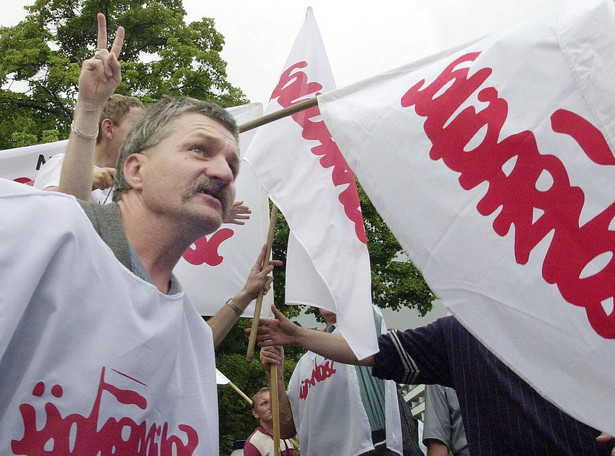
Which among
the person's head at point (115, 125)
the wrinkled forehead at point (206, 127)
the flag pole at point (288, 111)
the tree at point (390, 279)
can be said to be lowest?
the wrinkled forehead at point (206, 127)

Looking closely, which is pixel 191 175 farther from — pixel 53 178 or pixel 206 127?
pixel 53 178

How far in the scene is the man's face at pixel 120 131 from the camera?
2.86 metres

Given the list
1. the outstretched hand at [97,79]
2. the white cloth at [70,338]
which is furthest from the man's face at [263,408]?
the white cloth at [70,338]

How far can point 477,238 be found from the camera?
1.83 meters

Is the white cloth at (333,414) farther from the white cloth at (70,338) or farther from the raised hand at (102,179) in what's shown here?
the white cloth at (70,338)

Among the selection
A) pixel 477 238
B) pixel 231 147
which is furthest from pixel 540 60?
pixel 231 147

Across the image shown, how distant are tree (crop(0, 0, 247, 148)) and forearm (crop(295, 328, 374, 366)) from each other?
9752mm

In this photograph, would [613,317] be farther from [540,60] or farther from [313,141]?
[313,141]

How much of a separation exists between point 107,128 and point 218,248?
4.57 ft

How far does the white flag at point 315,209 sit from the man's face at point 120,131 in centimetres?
69

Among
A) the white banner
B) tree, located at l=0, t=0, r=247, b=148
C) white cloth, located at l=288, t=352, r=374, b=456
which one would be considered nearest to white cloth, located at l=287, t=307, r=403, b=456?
white cloth, located at l=288, t=352, r=374, b=456

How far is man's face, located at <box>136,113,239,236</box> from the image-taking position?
65.3 inches

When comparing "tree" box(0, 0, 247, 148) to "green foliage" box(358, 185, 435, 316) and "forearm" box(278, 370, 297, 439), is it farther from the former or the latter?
"forearm" box(278, 370, 297, 439)

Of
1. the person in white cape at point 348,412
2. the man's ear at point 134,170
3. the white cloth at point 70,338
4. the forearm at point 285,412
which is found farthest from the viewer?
the forearm at point 285,412
